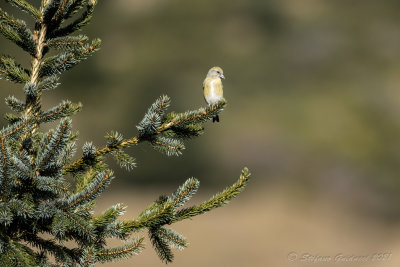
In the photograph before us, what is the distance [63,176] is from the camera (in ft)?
7.32

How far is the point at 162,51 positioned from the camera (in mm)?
27250

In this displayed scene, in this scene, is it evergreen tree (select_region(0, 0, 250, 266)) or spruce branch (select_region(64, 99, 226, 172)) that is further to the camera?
spruce branch (select_region(64, 99, 226, 172))

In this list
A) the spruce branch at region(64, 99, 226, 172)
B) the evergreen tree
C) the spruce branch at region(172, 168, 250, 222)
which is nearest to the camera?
the evergreen tree

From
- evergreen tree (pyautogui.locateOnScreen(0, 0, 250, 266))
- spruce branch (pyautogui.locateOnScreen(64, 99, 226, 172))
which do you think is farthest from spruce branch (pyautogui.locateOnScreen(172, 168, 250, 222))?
spruce branch (pyautogui.locateOnScreen(64, 99, 226, 172))

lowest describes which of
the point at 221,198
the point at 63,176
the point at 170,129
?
the point at 221,198

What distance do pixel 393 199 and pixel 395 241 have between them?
3456 mm

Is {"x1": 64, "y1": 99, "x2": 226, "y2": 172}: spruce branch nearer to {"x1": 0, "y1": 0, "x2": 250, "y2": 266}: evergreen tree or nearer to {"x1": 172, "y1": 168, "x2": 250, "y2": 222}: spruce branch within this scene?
{"x1": 0, "y1": 0, "x2": 250, "y2": 266}: evergreen tree

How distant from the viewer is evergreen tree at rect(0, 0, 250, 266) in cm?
196

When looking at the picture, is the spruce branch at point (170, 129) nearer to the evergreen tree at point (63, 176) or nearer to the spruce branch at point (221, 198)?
the evergreen tree at point (63, 176)

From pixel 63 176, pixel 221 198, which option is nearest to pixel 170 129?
pixel 221 198

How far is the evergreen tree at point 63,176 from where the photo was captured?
1.96m

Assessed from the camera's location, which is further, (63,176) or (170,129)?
(170,129)

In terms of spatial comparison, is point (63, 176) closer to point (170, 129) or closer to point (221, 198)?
point (170, 129)

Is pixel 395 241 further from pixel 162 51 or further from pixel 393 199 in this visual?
pixel 162 51
